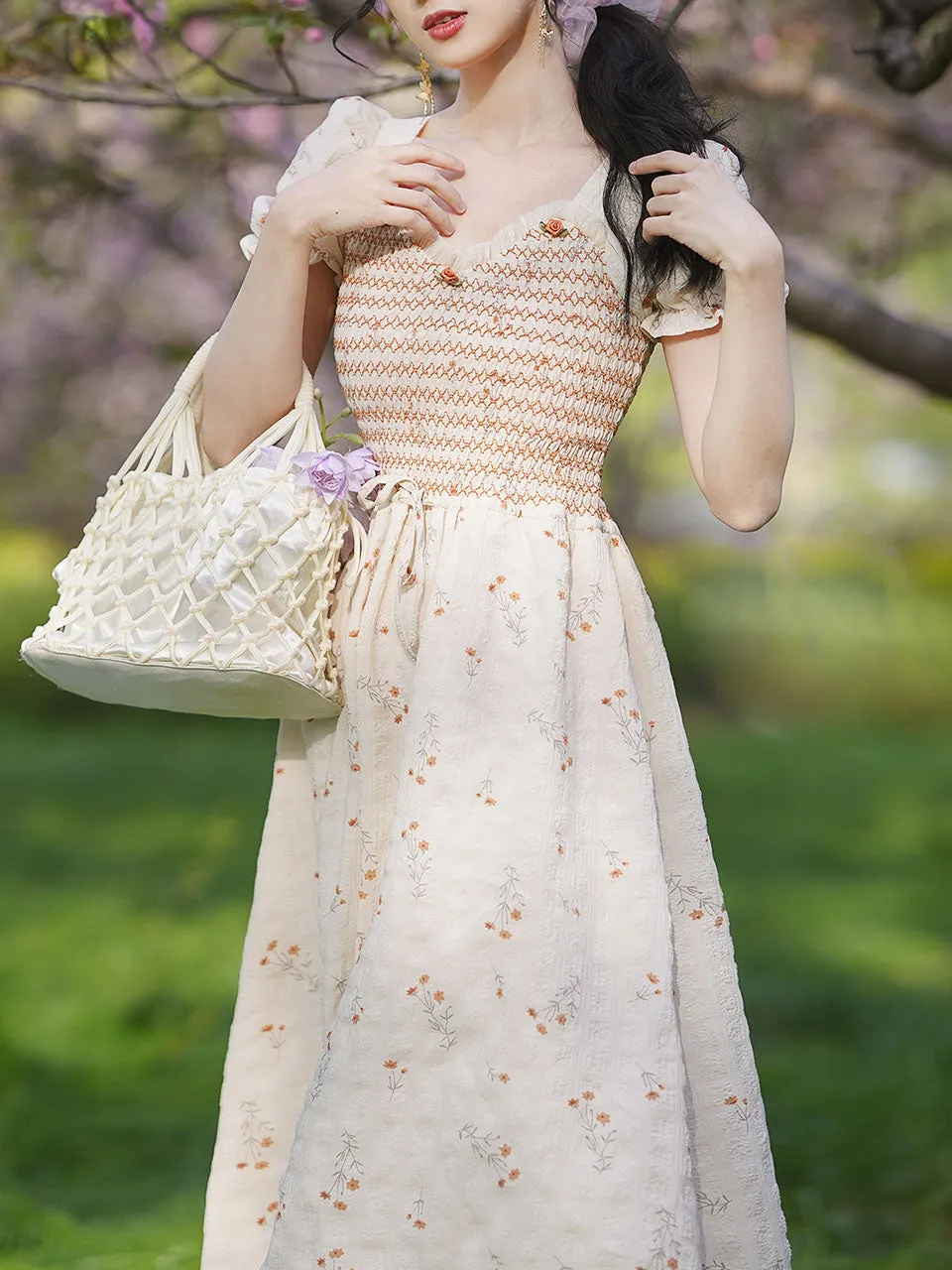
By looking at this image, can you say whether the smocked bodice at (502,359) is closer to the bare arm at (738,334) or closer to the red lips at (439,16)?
the bare arm at (738,334)

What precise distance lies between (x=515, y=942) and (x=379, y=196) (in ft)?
3.00

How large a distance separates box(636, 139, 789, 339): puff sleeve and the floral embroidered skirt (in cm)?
26

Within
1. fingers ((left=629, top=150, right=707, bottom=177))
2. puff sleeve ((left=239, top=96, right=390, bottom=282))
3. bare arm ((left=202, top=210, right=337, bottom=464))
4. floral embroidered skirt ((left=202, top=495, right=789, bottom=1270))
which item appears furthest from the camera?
puff sleeve ((left=239, top=96, right=390, bottom=282))

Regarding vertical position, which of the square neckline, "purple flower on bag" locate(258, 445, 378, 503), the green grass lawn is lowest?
the green grass lawn

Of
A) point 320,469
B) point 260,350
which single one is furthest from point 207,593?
point 260,350

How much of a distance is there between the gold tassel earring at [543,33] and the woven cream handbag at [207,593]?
1.89ft

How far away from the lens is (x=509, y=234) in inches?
80.6

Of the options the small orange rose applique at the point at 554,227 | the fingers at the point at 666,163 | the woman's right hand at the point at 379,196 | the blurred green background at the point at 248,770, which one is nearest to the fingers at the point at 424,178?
the woman's right hand at the point at 379,196

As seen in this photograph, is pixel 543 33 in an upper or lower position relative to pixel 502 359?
upper

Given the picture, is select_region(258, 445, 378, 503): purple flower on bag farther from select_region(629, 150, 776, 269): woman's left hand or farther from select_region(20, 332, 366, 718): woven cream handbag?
select_region(629, 150, 776, 269): woman's left hand

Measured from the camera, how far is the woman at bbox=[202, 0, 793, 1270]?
1874 millimetres

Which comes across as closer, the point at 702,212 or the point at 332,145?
the point at 702,212

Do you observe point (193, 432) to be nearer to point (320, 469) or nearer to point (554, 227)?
point (320, 469)

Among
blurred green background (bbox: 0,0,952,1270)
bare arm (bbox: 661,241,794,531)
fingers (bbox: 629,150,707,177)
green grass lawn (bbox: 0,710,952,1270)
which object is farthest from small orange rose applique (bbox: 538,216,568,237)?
green grass lawn (bbox: 0,710,952,1270)
